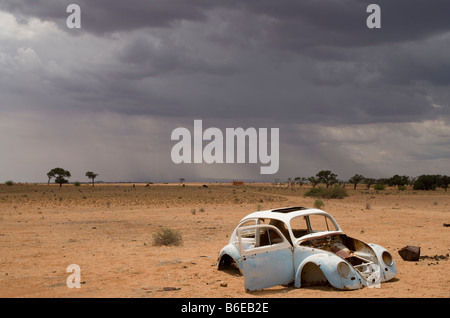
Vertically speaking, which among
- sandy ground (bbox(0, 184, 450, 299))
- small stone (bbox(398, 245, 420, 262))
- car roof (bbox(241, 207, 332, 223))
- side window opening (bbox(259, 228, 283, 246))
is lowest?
sandy ground (bbox(0, 184, 450, 299))

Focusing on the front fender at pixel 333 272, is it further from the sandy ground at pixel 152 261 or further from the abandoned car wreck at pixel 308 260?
the sandy ground at pixel 152 261

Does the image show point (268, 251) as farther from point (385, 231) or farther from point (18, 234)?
point (18, 234)

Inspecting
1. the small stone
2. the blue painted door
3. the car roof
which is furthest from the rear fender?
the small stone

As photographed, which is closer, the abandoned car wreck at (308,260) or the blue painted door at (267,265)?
the abandoned car wreck at (308,260)

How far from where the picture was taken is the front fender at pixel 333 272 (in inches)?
331

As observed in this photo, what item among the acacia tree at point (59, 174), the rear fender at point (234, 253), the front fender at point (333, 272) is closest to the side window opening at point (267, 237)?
the rear fender at point (234, 253)

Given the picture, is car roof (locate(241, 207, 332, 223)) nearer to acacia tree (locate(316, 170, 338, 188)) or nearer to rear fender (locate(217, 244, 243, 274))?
rear fender (locate(217, 244, 243, 274))

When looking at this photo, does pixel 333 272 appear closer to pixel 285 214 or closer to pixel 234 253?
pixel 285 214

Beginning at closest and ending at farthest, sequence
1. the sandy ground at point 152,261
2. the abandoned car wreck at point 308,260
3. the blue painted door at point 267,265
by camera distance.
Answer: the abandoned car wreck at point 308,260 < the blue painted door at point 267,265 < the sandy ground at point 152,261

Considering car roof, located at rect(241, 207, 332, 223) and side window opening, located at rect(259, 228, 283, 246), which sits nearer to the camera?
car roof, located at rect(241, 207, 332, 223)

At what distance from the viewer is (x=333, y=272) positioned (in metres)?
8.41

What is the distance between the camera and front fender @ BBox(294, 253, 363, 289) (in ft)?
27.6

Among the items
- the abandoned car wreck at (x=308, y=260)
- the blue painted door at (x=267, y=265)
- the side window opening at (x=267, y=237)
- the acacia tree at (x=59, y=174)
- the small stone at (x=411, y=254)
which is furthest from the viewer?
the acacia tree at (x=59, y=174)
